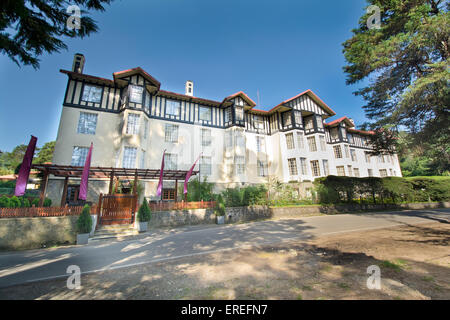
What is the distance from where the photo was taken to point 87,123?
54.6 feet

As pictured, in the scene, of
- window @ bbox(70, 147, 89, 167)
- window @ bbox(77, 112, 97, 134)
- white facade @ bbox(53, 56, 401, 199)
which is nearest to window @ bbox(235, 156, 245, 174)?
white facade @ bbox(53, 56, 401, 199)

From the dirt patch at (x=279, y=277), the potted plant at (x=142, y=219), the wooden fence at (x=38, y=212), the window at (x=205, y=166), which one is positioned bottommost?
the dirt patch at (x=279, y=277)

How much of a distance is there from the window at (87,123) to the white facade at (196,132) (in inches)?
2.9

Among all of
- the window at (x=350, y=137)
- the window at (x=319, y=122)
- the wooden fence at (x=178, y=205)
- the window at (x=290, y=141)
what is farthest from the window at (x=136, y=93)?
the window at (x=350, y=137)

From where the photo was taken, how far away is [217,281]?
4.00m

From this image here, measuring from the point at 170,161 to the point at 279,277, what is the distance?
55.5ft

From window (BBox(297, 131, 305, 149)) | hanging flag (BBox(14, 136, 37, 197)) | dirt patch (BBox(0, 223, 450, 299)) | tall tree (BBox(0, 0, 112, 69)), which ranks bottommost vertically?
dirt patch (BBox(0, 223, 450, 299))

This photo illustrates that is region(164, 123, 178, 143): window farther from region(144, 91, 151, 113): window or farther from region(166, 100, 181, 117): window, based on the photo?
region(144, 91, 151, 113): window

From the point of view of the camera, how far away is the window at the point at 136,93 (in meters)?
17.4

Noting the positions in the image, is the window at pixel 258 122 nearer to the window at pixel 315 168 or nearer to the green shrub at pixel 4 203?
the window at pixel 315 168

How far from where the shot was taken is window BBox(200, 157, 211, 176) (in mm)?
20297

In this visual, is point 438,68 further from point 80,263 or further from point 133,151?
point 133,151

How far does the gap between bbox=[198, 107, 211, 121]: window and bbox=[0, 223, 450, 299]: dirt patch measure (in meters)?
17.6

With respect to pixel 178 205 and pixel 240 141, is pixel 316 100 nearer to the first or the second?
pixel 240 141
